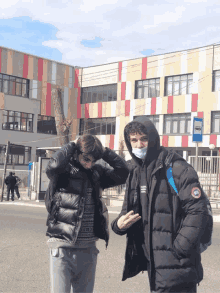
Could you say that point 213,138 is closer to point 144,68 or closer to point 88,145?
point 144,68

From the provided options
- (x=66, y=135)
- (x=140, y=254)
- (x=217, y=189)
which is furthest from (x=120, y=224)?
(x=66, y=135)

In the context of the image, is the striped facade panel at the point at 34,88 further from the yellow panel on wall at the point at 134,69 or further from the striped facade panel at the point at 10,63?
the yellow panel on wall at the point at 134,69

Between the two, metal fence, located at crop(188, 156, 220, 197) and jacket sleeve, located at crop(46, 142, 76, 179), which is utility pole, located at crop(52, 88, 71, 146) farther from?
jacket sleeve, located at crop(46, 142, 76, 179)

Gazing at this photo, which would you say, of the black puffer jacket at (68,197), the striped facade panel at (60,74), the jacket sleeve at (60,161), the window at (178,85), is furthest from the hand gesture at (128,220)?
the striped facade panel at (60,74)

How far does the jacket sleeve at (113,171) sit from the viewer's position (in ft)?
11.7

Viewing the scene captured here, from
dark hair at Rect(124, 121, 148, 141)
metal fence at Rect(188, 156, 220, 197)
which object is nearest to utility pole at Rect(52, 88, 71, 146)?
metal fence at Rect(188, 156, 220, 197)

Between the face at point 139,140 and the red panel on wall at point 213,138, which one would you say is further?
the red panel on wall at point 213,138

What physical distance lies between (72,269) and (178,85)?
35.0m

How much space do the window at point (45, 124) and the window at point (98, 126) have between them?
3.44 meters

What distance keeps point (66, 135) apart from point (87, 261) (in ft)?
71.1

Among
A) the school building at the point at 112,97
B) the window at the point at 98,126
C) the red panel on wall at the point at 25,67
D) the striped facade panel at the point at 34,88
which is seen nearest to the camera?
the school building at the point at 112,97

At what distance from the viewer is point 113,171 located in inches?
141

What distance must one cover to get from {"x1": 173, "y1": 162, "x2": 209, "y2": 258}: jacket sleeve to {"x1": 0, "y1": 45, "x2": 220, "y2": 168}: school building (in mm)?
31653

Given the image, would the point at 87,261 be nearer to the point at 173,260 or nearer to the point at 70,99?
the point at 173,260
